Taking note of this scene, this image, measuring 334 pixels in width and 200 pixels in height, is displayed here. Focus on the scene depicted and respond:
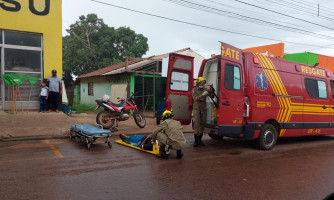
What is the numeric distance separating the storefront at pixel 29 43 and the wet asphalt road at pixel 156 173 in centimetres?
387

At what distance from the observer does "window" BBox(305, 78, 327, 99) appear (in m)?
8.29

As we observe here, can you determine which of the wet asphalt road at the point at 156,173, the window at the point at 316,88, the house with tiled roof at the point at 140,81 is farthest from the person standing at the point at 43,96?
the window at the point at 316,88

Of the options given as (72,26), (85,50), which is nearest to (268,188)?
(85,50)

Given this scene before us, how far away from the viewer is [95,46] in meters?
29.0

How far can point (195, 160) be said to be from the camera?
592 centimetres

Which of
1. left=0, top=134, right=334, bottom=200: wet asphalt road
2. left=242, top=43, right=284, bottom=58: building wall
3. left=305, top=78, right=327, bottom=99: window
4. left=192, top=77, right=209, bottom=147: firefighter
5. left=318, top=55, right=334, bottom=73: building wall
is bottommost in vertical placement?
left=0, top=134, right=334, bottom=200: wet asphalt road

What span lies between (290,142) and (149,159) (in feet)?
17.6

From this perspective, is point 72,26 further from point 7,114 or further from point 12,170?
point 12,170

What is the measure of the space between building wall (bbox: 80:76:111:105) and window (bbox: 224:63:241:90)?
43.7 feet

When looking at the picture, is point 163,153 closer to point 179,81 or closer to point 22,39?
point 179,81

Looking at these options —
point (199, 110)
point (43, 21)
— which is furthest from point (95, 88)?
point (199, 110)

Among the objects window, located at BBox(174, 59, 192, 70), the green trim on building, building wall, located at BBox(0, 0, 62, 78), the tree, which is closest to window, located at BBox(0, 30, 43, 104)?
building wall, located at BBox(0, 0, 62, 78)

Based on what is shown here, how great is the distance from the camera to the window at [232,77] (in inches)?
263

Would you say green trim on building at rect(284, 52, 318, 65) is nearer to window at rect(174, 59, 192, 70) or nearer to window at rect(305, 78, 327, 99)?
window at rect(305, 78, 327, 99)
